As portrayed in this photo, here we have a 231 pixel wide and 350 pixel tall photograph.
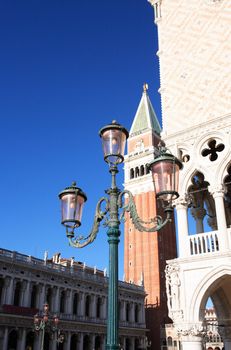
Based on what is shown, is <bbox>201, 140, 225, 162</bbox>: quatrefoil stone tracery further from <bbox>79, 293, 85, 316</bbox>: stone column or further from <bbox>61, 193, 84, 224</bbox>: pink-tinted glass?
<bbox>79, 293, 85, 316</bbox>: stone column

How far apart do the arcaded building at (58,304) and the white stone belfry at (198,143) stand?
19.1 m

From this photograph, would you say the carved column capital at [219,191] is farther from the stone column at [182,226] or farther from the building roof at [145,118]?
the building roof at [145,118]

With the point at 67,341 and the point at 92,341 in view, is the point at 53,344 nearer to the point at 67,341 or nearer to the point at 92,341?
the point at 67,341

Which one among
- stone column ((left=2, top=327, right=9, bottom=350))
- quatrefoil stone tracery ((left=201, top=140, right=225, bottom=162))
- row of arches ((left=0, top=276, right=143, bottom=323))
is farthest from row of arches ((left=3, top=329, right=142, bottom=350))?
quatrefoil stone tracery ((left=201, top=140, right=225, bottom=162))

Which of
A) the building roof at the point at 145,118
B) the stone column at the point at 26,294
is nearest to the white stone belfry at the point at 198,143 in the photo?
the stone column at the point at 26,294

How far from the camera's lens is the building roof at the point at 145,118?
57.0m

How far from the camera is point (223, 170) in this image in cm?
1129

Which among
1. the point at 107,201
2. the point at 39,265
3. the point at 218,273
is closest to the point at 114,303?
the point at 107,201

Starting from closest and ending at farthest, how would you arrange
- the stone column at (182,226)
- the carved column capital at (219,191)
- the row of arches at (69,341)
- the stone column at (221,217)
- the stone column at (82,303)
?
the stone column at (221,217), the carved column capital at (219,191), the stone column at (182,226), the row of arches at (69,341), the stone column at (82,303)

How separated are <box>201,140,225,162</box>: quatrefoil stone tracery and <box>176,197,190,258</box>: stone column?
177 cm

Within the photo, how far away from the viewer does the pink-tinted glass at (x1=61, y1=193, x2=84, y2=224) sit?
656cm

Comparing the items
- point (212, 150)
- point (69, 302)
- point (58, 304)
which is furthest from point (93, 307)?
point (212, 150)

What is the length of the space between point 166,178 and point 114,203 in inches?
38.4

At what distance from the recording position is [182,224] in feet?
38.4
